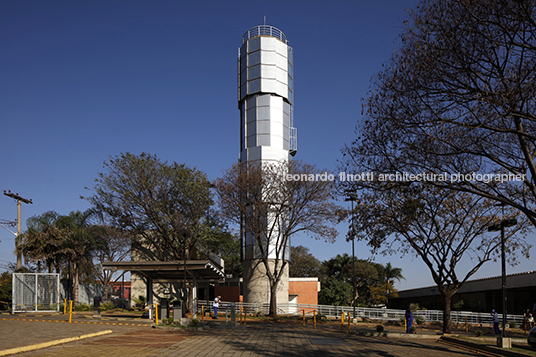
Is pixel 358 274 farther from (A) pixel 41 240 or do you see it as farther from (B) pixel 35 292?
(B) pixel 35 292

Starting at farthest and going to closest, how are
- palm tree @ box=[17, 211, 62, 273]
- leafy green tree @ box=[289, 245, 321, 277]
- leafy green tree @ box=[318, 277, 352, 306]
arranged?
leafy green tree @ box=[289, 245, 321, 277], leafy green tree @ box=[318, 277, 352, 306], palm tree @ box=[17, 211, 62, 273]

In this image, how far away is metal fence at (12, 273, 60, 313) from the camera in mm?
27766

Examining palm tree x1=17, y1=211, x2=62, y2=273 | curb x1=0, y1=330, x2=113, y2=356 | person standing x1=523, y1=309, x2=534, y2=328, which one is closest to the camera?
curb x1=0, y1=330, x2=113, y2=356

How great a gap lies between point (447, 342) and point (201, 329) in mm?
11169

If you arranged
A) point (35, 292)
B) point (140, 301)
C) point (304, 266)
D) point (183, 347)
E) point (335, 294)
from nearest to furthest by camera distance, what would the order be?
point (183, 347), point (35, 292), point (140, 301), point (335, 294), point (304, 266)

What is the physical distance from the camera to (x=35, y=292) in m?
28.3

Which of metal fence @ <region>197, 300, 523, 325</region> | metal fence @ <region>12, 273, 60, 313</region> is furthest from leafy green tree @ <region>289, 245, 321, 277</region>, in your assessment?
metal fence @ <region>12, 273, 60, 313</region>

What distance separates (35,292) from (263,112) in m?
24.8

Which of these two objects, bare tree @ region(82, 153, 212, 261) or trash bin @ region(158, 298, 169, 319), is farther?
bare tree @ region(82, 153, 212, 261)

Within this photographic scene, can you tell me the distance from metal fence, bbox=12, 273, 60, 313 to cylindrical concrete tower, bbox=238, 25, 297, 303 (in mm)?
17741

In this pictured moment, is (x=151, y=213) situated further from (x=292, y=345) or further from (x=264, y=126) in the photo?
(x=292, y=345)

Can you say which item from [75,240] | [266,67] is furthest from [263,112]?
[75,240]

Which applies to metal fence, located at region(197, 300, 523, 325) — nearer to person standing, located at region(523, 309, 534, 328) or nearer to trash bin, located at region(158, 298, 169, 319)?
person standing, located at region(523, 309, 534, 328)

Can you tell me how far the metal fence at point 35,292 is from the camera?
2777cm
